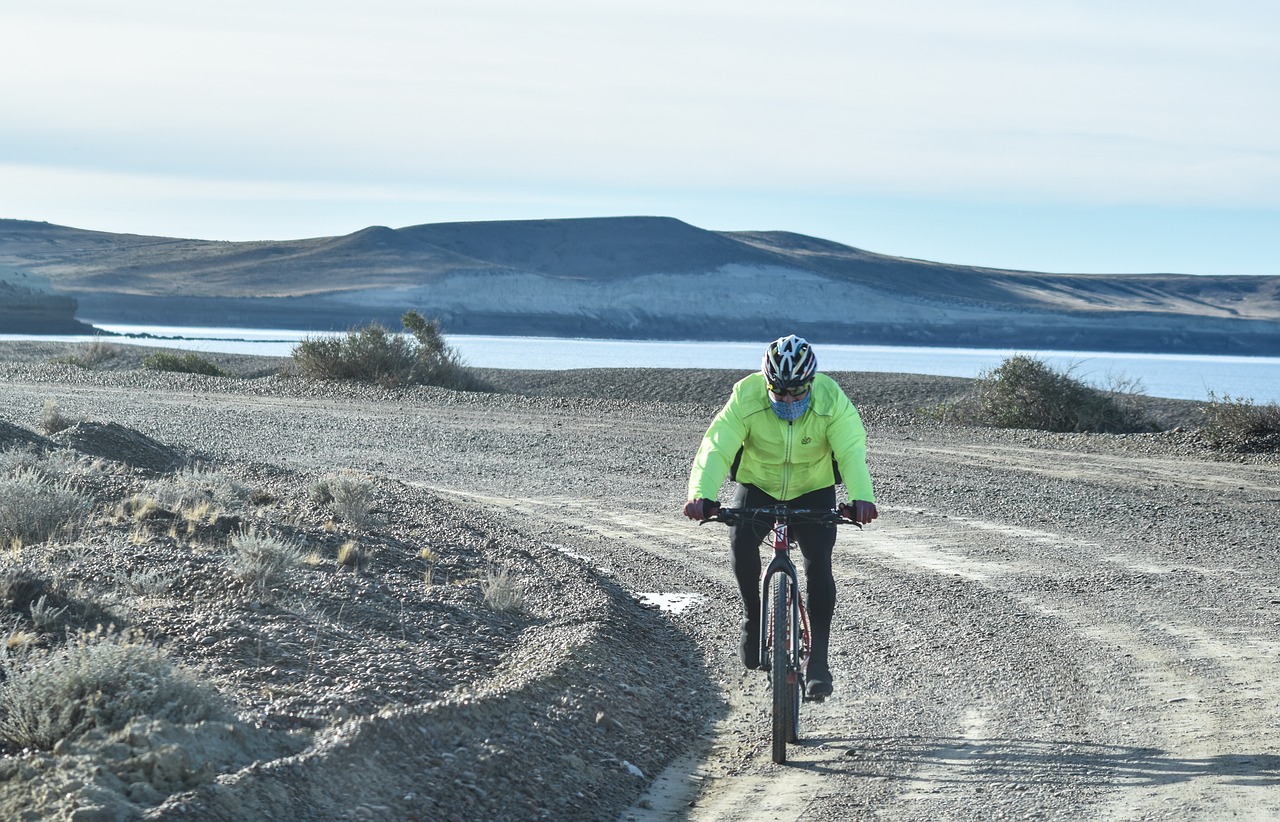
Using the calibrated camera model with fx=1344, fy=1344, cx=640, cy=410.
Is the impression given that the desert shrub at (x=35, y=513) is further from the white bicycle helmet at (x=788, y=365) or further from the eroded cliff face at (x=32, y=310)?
the eroded cliff face at (x=32, y=310)

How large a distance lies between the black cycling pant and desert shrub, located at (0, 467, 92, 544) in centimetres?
496

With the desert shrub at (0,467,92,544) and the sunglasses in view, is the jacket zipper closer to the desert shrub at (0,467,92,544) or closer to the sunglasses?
the sunglasses

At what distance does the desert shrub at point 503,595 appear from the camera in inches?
318

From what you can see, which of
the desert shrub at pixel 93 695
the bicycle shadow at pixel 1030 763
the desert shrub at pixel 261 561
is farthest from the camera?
the desert shrub at pixel 261 561

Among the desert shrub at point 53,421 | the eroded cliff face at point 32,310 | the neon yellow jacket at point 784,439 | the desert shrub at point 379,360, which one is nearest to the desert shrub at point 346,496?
the neon yellow jacket at point 784,439

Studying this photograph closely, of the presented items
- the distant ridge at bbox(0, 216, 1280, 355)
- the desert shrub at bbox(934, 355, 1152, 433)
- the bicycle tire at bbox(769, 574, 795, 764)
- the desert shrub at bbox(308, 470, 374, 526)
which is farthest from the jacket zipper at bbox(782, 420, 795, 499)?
the distant ridge at bbox(0, 216, 1280, 355)

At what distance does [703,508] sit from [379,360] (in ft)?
91.4

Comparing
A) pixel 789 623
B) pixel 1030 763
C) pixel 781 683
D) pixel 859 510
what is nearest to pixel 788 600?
pixel 789 623

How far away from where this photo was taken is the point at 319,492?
11617 mm

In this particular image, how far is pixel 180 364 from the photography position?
3831 cm

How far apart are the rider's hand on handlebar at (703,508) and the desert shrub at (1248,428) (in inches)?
648

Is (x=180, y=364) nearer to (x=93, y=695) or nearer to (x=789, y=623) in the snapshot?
(x=789, y=623)

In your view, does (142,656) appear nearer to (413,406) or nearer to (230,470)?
(230,470)

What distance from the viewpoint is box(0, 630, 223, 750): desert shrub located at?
4684 millimetres
